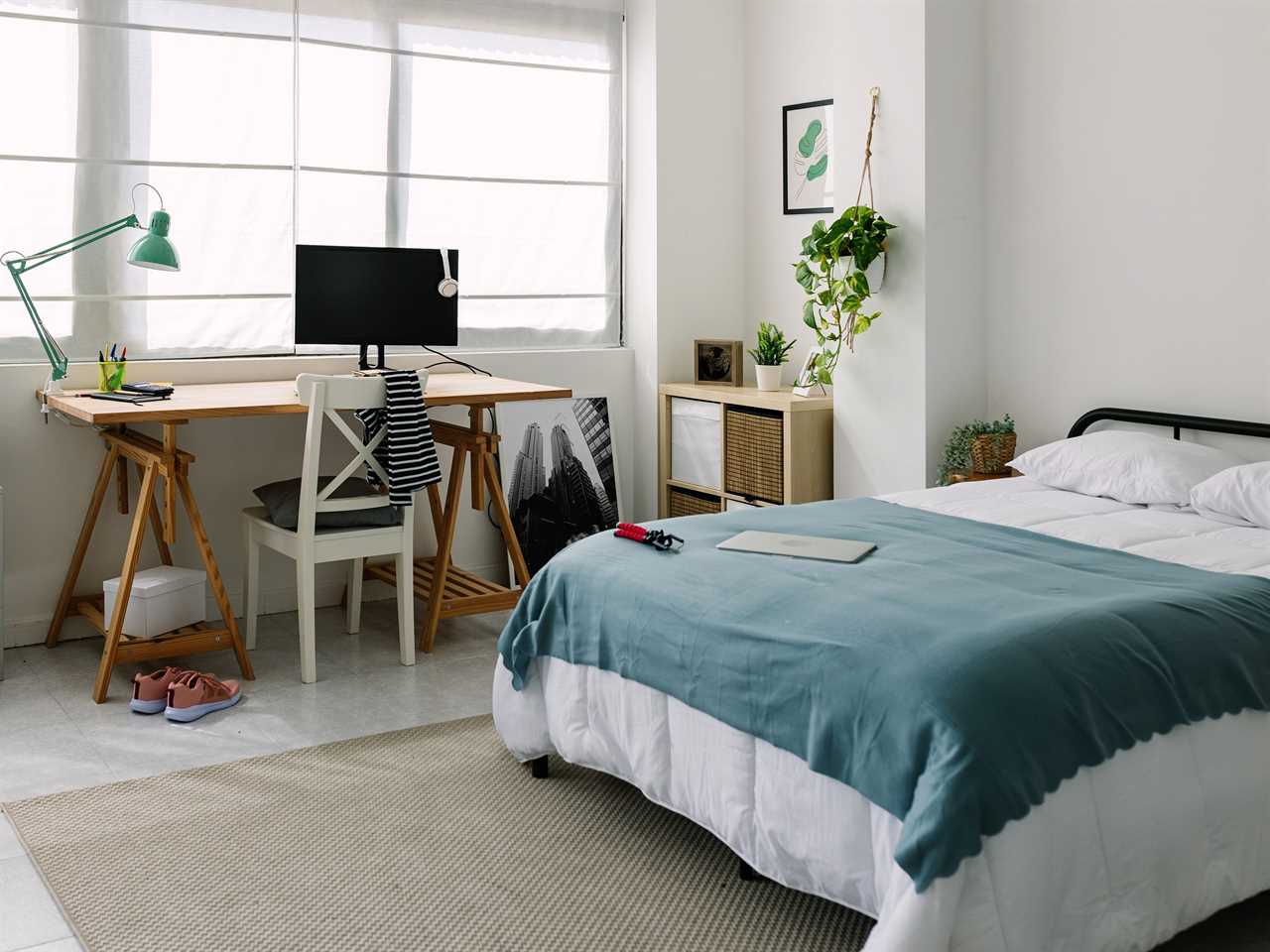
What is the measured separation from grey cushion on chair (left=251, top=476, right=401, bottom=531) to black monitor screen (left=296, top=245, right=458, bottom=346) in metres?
A: 0.57

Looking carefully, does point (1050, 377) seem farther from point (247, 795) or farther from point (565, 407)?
point (247, 795)

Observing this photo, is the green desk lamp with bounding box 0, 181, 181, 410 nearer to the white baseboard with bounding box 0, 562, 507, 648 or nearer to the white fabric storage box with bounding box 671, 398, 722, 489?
the white baseboard with bounding box 0, 562, 507, 648

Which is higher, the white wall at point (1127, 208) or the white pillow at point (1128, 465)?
the white wall at point (1127, 208)

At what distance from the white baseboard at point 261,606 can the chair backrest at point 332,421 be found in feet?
1.25

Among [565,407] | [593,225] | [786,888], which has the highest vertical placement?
[593,225]

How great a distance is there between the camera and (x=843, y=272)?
14.3 ft

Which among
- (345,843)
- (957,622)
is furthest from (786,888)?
(345,843)

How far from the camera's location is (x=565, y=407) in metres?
5.04

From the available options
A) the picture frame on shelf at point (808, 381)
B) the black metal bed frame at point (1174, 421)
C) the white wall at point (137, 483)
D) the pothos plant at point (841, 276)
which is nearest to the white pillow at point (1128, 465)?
the black metal bed frame at point (1174, 421)

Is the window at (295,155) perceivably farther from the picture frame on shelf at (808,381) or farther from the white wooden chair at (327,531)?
the picture frame on shelf at (808,381)

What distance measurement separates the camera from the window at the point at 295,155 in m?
4.12

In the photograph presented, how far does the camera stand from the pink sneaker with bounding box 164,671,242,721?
344cm

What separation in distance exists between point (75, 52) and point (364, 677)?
2.24m

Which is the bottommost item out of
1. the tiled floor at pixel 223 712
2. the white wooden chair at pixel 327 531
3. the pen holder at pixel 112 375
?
the tiled floor at pixel 223 712
